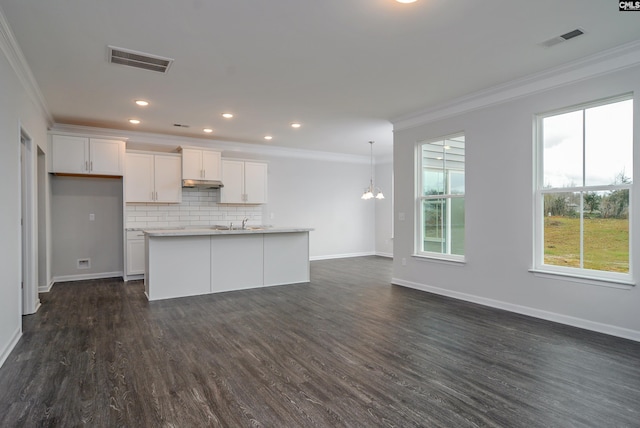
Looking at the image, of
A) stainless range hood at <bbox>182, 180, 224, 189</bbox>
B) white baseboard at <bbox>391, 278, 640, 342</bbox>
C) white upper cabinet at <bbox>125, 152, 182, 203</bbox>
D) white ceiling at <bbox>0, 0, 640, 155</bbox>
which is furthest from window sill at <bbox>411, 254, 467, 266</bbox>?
white upper cabinet at <bbox>125, 152, 182, 203</bbox>

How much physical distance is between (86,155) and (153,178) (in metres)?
1.09

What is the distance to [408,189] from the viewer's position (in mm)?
5789

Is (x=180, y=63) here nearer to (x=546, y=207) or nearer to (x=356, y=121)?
(x=356, y=121)

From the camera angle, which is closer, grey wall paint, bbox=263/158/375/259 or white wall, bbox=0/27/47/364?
white wall, bbox=0/27/47/364

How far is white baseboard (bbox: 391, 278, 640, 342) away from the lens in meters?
3.46

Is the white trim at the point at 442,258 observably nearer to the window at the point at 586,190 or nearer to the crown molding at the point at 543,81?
the window at the point at 586,190

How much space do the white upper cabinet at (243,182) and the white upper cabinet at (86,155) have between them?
190 centimetres

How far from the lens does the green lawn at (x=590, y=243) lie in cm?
360

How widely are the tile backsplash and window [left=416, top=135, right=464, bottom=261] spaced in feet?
13.0

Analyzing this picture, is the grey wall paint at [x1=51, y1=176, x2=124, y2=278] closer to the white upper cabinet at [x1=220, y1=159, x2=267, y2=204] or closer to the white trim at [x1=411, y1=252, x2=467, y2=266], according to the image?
the white upper cabinet at [x1=220, y1=159, x2=267, y2=204]

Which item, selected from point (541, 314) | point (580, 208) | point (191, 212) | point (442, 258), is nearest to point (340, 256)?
point (191, 212)

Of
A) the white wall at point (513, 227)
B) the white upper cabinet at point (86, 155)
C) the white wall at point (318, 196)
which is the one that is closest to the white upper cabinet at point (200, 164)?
the white wall at point (318, 196)

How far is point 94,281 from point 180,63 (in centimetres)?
455

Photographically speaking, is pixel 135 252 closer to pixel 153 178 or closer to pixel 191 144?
pixel 153 178
